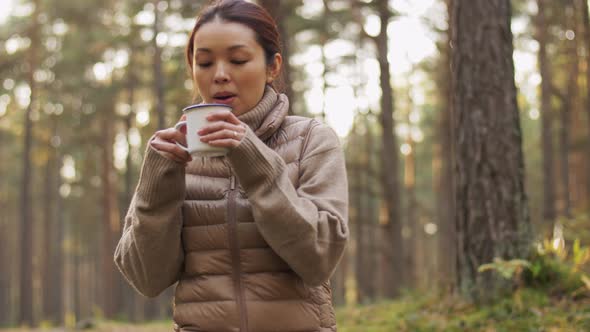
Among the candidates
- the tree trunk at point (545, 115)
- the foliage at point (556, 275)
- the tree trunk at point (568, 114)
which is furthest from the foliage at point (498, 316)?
the tree trunk at point (568, 114)

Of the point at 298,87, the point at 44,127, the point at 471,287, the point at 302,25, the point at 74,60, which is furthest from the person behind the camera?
the point at 298,87

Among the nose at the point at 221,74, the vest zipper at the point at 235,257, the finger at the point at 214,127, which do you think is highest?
the nose at the point at 221,74

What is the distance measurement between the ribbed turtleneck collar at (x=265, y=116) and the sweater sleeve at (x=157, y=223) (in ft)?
1.00

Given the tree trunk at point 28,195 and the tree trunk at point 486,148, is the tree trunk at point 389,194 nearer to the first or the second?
the tree trunk at point 486,148

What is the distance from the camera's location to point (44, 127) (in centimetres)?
2553

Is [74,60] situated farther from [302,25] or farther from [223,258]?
[223,258]

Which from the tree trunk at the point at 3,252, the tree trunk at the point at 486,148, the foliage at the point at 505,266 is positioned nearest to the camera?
the foliage at the point at 505,266

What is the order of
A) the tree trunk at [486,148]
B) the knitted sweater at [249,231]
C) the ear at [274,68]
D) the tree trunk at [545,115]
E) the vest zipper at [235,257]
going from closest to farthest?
the knitted sweater at [249,231] < the vest zipper at [235,257] < the ear at [274,68] < the tree trunk at [486,148] < the tree trunk at [545,115]

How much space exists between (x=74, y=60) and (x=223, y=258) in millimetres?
22292

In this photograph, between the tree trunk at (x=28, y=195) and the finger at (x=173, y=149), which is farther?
the tree trunk at (x=28, y=195)

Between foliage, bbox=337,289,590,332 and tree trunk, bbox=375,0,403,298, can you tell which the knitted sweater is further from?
tree trunk, bbox=375,0,403,298

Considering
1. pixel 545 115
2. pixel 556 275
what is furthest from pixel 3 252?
pixel 556 275

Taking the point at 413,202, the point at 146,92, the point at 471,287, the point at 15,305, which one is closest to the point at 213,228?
the point at 471,287

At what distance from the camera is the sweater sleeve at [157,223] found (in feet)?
7.57
